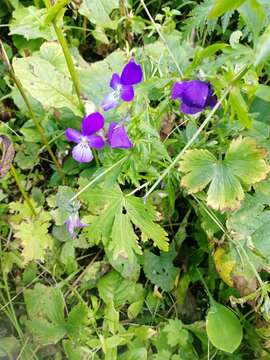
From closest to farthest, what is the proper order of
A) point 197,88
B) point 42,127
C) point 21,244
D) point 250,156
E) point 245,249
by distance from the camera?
point 197,88, point 250,156, point 245,249, point 21,244, point 42,127

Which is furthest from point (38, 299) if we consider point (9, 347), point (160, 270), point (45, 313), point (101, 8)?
point (101, 8)

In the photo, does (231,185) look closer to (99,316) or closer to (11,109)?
(99,316)

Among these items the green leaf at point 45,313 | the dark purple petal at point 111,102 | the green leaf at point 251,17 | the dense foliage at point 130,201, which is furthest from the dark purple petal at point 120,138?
the green leaf at point 45,313

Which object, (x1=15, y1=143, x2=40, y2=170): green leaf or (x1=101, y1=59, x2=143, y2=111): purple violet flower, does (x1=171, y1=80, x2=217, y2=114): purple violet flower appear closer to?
(x1=101, y1=59, x2=143, y2=111): purple violet flower

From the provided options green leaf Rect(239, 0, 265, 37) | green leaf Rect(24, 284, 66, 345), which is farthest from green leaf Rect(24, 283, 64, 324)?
green leaf Rect(239, 0, 265, 37)

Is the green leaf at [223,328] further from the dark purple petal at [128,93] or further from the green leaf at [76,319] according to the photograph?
the dark purple petal at [128,93]

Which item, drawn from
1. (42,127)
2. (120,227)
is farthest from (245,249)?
(42,127)

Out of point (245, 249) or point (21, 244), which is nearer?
point (245, 249)
